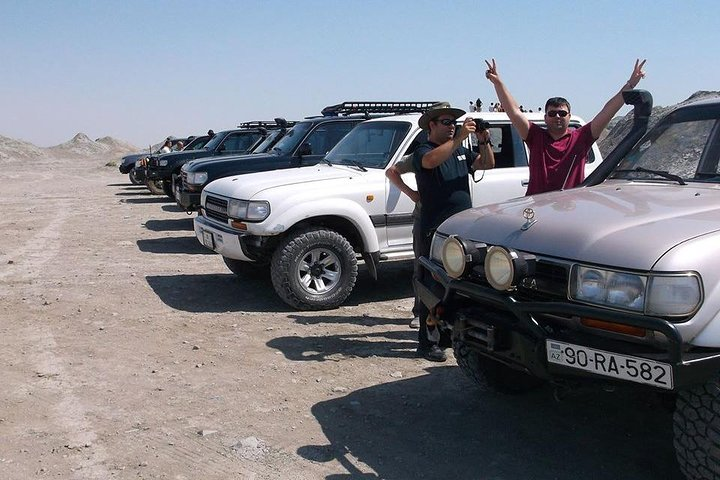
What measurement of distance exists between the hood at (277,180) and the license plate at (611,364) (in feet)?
14.1

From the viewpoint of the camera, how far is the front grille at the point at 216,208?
772 centimetres

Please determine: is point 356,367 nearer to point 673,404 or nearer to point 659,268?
point 673,404

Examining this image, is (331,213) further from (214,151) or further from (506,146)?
(214,151)

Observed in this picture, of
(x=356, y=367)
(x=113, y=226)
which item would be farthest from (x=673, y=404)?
(x=113, y=226)

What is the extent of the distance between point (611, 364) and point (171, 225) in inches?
469

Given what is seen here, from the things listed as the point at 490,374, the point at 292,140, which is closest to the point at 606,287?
the point at 490,374

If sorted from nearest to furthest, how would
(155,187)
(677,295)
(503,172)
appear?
(677,295) → (503,172) → (155,187)

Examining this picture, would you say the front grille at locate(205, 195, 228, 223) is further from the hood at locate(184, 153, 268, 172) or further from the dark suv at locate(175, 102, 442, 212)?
the hood at locate(184, 153, 268, 172)

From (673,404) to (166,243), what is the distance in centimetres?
934

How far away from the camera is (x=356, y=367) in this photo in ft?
18.4

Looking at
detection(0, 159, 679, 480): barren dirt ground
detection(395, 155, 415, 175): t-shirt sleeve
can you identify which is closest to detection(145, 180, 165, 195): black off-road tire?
detection(0, 159, 679, 480): barren dirt ground

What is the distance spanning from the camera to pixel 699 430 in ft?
10.3

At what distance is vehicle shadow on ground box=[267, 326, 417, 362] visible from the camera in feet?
19.4

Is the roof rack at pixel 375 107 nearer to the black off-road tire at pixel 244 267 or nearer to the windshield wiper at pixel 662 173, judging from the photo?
the black off-road tire at pixel 244 267
